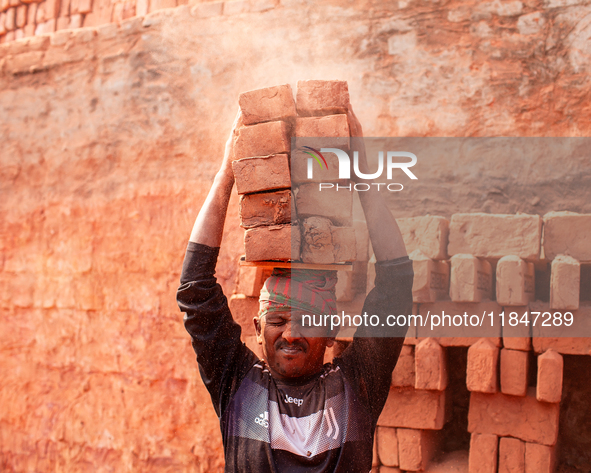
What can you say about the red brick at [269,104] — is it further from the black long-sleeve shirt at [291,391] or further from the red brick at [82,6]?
the red brick at [82,6]

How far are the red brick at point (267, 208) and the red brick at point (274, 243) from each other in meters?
0.04

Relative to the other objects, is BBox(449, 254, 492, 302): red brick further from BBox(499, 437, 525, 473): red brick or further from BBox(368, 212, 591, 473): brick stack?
BBox(499, 437, 525, 473): red brick

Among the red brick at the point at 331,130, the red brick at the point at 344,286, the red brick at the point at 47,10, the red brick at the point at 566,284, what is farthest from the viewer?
the red brick at the point at 47,10

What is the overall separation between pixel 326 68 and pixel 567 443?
280cm

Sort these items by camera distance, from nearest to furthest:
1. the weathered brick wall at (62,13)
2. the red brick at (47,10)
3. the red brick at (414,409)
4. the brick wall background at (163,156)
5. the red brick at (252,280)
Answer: the red brick at (414,409), the red brick at (252,280), the brick wall background at (163,156), the weathered brick wall at (62,13), the red brick at (47,10)

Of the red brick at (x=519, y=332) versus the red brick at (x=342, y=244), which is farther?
the red brick at (x=519, y=332)

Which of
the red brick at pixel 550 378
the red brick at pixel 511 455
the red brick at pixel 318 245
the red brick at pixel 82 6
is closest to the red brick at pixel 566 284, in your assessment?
the red brick at pixel 550 378

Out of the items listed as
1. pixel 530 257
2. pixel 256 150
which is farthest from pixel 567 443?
pixel 256 150

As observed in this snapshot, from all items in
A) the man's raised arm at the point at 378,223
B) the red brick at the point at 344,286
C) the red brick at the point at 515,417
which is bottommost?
the red brick at the point at 515,417

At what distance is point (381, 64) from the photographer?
12.0 feet

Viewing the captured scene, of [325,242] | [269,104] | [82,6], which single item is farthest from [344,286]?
[82,6]

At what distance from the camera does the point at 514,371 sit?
281cm

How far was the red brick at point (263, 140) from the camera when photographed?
224 centimetres

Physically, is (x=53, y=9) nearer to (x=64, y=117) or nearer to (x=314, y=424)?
(x=64, y=117)
